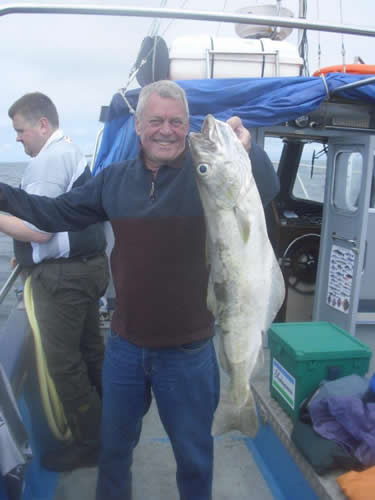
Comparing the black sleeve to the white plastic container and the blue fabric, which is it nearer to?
the blue fabric

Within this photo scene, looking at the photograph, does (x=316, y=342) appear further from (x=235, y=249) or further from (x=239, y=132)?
(x=239, y=132)

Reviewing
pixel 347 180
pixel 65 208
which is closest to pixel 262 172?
pixel 65 208

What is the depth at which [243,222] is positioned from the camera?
1.68 m

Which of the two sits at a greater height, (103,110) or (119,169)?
(103,110)

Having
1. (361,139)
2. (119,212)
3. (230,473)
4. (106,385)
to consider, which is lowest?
(230,473)

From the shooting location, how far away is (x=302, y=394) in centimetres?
272

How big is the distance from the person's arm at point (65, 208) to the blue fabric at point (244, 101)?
1.93 meters

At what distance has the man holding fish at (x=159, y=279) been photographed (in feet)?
6.52

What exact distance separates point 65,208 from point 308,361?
1745mm

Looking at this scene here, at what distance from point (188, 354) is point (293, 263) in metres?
4.03

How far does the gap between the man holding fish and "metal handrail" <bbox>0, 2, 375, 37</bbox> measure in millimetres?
376

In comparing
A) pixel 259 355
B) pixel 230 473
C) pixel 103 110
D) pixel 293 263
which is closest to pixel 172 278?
pixel 259 355

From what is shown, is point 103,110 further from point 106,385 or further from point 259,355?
point 259,355

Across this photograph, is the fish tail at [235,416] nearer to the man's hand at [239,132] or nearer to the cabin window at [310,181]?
the man's hand at [239,132]
